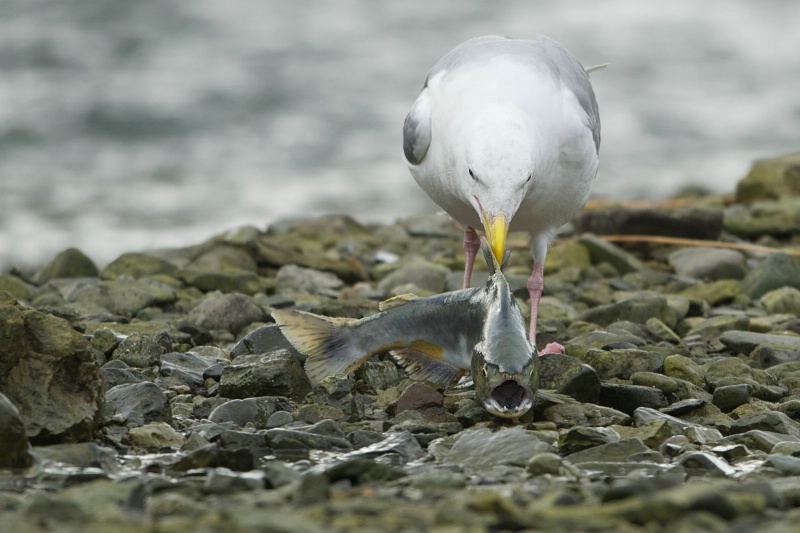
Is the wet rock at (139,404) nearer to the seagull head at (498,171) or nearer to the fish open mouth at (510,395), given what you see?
the fish open mouth at (510,395)

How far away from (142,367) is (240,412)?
856 mm

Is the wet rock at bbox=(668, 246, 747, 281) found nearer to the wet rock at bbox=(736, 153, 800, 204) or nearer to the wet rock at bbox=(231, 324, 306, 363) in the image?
the wet rock at bbox=(736, 153, 800, 204)

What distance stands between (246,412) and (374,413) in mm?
513

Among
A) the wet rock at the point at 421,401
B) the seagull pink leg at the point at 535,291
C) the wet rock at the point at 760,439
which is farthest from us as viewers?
the seagull pink leg at the point at 535,291

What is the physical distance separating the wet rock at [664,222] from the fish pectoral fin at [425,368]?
177 inches

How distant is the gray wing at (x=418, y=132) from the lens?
5525 mm

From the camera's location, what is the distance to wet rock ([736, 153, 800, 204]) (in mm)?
10578

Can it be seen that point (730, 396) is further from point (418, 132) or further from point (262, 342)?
point (262, 342)

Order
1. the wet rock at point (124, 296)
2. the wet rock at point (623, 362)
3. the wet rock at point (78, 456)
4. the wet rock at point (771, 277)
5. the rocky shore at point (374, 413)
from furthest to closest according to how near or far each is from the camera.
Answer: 1. the wet rock at point (771, 277)
2. the wet rock at point (124, 296)
3. the wet rock at point (623, 362)
4. the wet rock at point (78, 456)
5. the rocky shore at point (374, 413)

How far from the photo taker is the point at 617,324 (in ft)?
20.3

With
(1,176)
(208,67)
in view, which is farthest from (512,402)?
(208,67)

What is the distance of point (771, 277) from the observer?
7.39m

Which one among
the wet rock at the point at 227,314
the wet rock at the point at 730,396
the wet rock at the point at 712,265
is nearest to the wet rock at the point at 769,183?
the wet rock at the point at 712,265

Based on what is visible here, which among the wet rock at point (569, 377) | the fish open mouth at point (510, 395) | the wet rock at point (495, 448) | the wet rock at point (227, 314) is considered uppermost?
the wet rock at point (227, 314)
